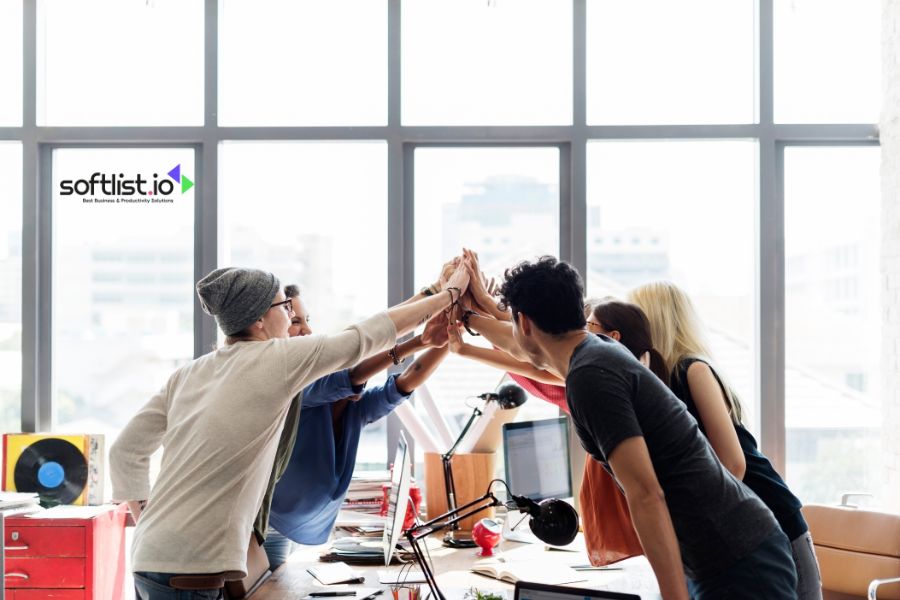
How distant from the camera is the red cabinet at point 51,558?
3.05m

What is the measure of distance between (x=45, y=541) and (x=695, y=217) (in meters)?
3.27

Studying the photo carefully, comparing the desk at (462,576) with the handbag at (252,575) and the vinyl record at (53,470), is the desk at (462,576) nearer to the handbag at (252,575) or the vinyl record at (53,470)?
the handbag at (252,575)

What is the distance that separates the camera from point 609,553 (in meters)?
2.23

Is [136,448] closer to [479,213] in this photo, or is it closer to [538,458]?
[538,458]

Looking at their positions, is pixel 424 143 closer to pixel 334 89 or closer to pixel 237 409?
pixel 334 89

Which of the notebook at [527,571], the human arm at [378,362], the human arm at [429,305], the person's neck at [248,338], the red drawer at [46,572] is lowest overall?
the red drawer at [46,572]

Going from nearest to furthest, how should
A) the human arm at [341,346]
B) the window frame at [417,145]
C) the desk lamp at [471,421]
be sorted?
the human arm at [341,346]
the desk lamp at [471,421]
the window frame at [417,145]

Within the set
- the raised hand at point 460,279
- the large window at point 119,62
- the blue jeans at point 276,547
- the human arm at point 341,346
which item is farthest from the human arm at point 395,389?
the large window at point 119,62

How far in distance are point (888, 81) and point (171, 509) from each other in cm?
353

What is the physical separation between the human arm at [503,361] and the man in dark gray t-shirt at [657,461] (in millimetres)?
1116

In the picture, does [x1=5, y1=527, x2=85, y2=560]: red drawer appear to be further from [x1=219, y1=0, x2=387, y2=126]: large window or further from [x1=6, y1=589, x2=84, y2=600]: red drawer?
[x1=219, y1=0, x2=387, y2=126]: large window

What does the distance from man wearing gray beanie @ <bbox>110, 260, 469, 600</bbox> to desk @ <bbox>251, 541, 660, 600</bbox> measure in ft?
1.21

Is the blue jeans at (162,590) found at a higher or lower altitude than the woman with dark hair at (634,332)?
lower

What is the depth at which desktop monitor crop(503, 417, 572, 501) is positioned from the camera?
2840 millimetres
